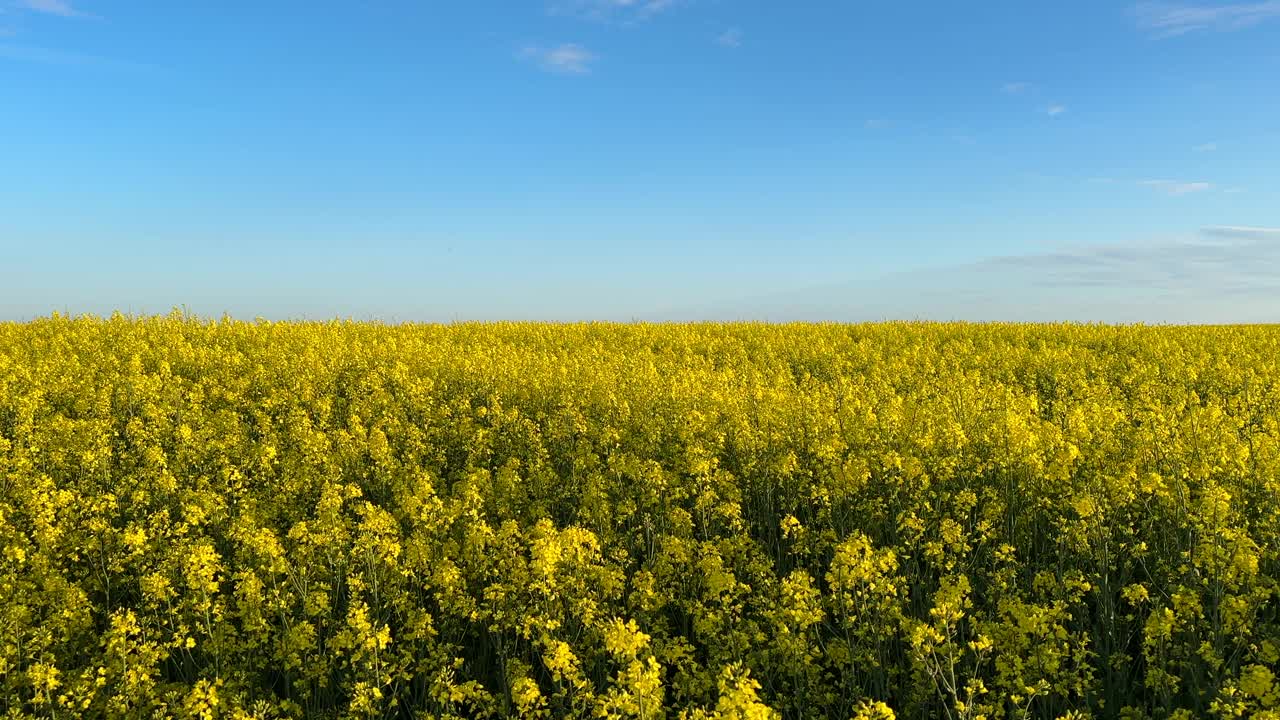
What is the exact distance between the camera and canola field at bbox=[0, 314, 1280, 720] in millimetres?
5992

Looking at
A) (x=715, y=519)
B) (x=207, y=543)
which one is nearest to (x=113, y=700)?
(x=207, y=543)

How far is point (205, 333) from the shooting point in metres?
21.7

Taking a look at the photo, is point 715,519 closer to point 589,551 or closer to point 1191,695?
point 589,551

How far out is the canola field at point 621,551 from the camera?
599 cm

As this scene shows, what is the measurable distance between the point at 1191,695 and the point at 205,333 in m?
23.6

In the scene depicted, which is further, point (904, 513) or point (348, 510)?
point (348, 510)

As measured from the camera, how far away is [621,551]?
768 cm

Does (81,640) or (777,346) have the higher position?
(777,346)

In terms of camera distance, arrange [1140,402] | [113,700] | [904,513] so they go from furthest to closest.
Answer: [1140,402], [904,513], [113,700]

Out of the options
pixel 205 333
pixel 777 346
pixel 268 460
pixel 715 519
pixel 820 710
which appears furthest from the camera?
pixel 777 346

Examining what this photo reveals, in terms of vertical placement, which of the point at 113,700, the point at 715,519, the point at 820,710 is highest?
the point at 715,519

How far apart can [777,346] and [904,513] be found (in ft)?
57.8

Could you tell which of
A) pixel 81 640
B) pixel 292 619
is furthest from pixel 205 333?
pixel 292 619

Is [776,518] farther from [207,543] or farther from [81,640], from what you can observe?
[81,640]
